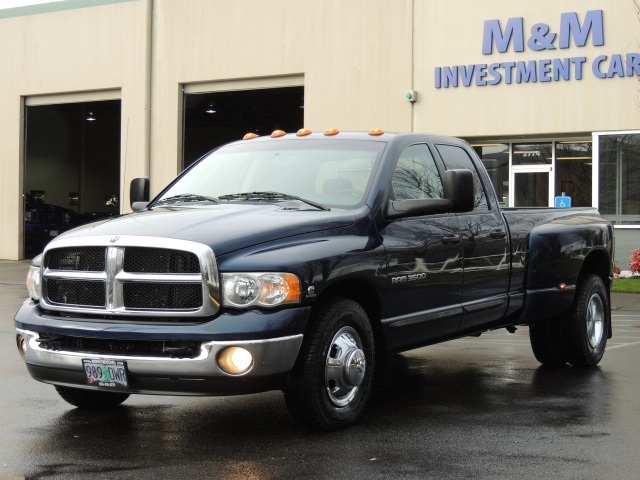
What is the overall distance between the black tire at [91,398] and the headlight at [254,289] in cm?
169

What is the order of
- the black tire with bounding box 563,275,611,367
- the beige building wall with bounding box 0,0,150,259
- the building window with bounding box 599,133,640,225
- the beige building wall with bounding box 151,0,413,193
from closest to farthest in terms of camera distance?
the black tire with bounding box 563,275,611,367
the building window with bounding box 599,133,640,225
the beige building wall with bounding box 151,0,413,193
the beige building wall with bounding box 0,0,150,259

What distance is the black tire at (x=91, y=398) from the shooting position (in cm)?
732

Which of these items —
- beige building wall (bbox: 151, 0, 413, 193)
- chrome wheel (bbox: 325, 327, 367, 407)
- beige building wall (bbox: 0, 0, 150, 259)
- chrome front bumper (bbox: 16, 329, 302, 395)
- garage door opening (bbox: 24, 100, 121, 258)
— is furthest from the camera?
garage door opening (bbox: 24, 100, 121, 258)

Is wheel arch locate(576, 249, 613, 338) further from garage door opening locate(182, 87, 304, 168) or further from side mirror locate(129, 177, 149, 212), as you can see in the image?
garage door opening locate(182, 87, 304, 168)

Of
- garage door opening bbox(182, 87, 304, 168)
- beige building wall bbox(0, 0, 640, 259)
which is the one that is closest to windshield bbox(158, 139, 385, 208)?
beige building wall bbox(0, 0, 640, 259)

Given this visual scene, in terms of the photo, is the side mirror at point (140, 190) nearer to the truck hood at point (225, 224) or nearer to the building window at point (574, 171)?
the truck hood at point (225, 224)

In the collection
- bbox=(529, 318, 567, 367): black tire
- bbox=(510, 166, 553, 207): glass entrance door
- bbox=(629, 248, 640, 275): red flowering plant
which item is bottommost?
bbox=(529, 318, 567, 367): black tire

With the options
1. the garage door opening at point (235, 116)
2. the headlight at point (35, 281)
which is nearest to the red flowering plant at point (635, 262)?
the garage door opening at point (235, 116)

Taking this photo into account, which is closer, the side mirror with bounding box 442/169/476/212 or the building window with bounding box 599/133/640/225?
the side mirror with bounding box 442/169/476/212

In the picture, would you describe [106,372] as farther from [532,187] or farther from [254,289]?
[532,187]

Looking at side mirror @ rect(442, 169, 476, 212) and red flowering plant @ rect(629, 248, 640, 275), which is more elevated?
side mirror @ rect(442, 169, 476, 212)

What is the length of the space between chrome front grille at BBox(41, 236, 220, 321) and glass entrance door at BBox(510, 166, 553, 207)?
18204 mm

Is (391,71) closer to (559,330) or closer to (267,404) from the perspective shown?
(559,330)

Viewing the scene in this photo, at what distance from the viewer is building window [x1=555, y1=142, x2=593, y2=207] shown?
22844 millimetres
